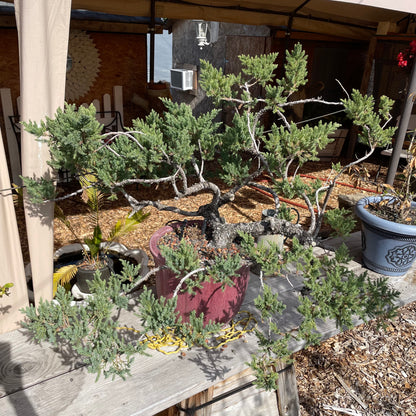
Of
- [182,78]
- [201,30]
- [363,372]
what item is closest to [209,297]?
[363,372]

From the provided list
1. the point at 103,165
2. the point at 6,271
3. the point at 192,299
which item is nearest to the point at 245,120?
the point at 103,165

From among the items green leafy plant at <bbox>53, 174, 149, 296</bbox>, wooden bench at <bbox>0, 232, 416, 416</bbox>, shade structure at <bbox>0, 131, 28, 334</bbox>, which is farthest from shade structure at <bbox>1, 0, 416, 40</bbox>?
wooden bench at <bbox>0, 232, 416, 416</bbox>

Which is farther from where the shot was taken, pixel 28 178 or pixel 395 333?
pixel 395 333

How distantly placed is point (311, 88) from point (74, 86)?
526 cm

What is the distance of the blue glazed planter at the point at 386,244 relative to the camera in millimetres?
Answer: 2975

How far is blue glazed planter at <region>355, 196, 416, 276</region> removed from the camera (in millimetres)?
2975

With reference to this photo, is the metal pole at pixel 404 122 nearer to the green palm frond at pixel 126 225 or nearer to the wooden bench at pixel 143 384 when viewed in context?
the wooden bench at pixel 143 384

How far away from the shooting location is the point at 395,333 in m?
3.36

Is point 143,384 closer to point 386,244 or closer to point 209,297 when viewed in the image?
point 209,297

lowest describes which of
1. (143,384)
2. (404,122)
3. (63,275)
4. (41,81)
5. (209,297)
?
(143,384)

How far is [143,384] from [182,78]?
7300mm

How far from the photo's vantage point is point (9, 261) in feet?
7.83

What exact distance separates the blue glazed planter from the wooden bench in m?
0.94

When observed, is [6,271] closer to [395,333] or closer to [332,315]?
[332,315]
